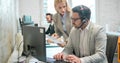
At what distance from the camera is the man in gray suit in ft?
5.76

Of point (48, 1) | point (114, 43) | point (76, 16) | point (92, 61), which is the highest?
point (48, 1)

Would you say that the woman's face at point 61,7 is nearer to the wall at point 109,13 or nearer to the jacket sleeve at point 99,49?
the jacket sleeve at point 99,49

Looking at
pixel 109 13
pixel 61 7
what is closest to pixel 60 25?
pixel 61 7

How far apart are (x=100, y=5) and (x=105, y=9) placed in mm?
180

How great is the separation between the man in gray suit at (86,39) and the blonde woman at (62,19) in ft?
1.89

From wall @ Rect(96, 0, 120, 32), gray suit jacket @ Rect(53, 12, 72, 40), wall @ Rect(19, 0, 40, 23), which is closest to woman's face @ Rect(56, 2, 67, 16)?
gray suit jacket @ Rect(53, 12, 72, 40)

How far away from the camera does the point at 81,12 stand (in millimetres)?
1766

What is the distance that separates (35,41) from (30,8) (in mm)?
3753

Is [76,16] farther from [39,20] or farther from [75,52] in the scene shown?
[39,20]

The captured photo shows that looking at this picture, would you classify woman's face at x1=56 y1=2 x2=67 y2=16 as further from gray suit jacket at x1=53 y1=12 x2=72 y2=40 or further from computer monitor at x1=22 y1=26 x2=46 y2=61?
computer monitor at x1=22 y1=26 x2=46 y2=61

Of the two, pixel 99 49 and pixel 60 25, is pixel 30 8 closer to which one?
pixel 60 25

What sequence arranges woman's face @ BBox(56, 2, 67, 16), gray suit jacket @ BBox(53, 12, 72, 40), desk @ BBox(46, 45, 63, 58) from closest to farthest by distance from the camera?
desk @ BBox(46, 45, 63, 58)
woman's face @ BBox(56, 2, 67, 16)
gray suit jacket @ BBox(53, 12, 72, 40)

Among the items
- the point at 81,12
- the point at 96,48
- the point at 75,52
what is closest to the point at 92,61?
the point at 96,48

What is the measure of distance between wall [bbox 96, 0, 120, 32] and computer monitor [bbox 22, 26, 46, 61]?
13.1 feet
